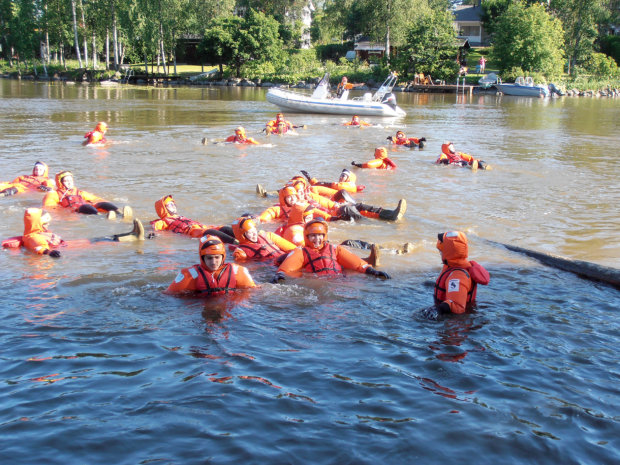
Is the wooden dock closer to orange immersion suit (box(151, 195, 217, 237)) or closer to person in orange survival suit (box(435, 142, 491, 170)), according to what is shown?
person in orange survival suit (box(435, 142, 491, 170))

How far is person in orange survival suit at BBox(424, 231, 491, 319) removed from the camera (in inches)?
251

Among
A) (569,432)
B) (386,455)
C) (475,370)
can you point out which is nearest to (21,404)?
(386,455)

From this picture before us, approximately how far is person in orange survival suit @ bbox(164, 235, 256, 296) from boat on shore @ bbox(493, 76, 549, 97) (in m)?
46.6

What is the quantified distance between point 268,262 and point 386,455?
4559 millimetres

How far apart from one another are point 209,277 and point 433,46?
51.3 m

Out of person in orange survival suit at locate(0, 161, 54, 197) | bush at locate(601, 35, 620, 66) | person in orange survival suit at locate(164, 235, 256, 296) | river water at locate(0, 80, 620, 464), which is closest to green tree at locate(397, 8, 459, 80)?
bush at locate(601, 35, 620, 66)

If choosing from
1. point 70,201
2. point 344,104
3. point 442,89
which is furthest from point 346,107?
point 442,89

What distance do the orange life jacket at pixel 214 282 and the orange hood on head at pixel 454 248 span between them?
239cm

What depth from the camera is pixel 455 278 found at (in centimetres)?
641

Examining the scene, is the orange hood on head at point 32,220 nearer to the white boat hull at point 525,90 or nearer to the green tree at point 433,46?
the white boat hull at point 525,90

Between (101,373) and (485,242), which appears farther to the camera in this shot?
(485,242)

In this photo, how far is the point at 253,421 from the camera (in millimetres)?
4555

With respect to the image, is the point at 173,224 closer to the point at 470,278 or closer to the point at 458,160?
the point at 470,278

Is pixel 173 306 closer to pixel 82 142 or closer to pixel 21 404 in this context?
pixel 21 404
